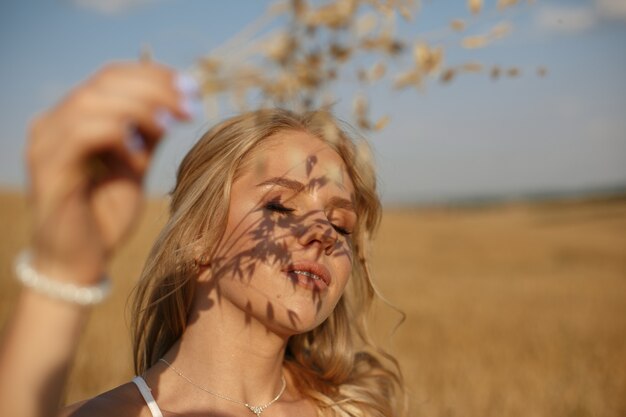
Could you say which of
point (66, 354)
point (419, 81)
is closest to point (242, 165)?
point (419, 81)

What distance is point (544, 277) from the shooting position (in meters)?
17.4

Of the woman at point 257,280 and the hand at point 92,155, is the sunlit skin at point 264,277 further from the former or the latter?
the hand at point 92,155

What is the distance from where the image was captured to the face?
2352 millimetres

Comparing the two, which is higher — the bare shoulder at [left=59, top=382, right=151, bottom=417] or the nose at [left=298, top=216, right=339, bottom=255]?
the nose at [left=298, top=216, right=339, bottom=255]

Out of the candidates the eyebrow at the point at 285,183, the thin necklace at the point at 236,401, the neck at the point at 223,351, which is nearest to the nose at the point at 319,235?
the eyebrow at the point at 285,183

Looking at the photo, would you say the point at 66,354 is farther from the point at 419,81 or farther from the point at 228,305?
the point at 228,305

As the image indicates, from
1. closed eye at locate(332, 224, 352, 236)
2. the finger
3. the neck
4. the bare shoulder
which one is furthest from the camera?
closed eye at locate(332, 224, 352, 236)

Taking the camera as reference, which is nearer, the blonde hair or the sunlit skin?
the sunlit skin

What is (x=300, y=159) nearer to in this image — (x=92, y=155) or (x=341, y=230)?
(x=341, y=230)

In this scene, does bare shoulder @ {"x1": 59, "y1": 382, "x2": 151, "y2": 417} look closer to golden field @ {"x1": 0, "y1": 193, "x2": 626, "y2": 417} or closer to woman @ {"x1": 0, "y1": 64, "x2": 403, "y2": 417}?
woman @ {"x1": 0, "y1": 64, "x2": 403, "y2": 417}

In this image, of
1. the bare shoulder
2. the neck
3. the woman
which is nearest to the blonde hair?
the woman

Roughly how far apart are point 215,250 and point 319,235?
441 millimetres

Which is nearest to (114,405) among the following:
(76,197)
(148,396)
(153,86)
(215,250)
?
(148,396)

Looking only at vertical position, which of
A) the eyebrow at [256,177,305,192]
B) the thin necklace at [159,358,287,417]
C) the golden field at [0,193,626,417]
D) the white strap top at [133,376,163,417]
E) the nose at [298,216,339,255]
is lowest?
the golden field at [0,193,626,417]
